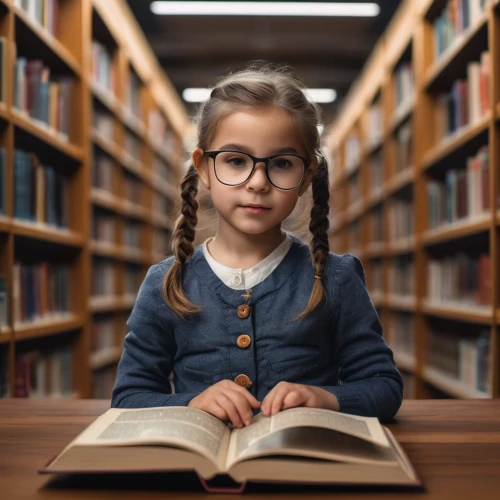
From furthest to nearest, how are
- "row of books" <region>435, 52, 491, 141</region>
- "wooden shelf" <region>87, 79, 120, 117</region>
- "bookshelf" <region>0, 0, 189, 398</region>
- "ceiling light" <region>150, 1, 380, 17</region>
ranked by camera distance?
1. "ceiling light" <region>150, 1, 380, 17</region>
2. "wooden shelf" <region>87, 79, 120, 117</region>
3. "row of books" <region>435, 52, 491, 141</region>
4. "bookshelf" <region>0, 0, 189, 398</region>

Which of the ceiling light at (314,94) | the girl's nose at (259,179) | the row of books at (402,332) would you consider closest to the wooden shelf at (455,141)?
the row of books at (402,332)

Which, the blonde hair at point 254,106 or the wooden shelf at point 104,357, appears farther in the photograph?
the wooden shelf at point 104,357

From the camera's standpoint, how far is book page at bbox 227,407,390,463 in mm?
726

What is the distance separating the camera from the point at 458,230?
9.78 ft

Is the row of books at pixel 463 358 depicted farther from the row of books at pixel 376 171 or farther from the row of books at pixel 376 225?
the row of books at pixel 376 171

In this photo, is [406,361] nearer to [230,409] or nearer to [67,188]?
[67,188]

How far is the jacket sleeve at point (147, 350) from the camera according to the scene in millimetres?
1129

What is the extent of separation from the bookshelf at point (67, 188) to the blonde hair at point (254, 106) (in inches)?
8.6

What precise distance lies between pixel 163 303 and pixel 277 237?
25cm

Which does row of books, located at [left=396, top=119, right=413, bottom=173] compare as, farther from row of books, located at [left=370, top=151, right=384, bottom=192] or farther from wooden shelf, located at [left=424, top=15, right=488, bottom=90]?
row of books, located at [left=370, top=151, right=384, bottom=192]

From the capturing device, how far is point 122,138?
467 cm

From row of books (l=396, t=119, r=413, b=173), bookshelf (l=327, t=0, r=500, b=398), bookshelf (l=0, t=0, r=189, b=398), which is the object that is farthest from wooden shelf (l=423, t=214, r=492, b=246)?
bookshelf (l=0, t=0, r=189, b=398)

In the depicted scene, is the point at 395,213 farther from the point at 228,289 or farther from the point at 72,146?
the point at 228,289

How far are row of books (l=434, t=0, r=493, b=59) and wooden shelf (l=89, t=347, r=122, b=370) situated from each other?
8.56 feet
